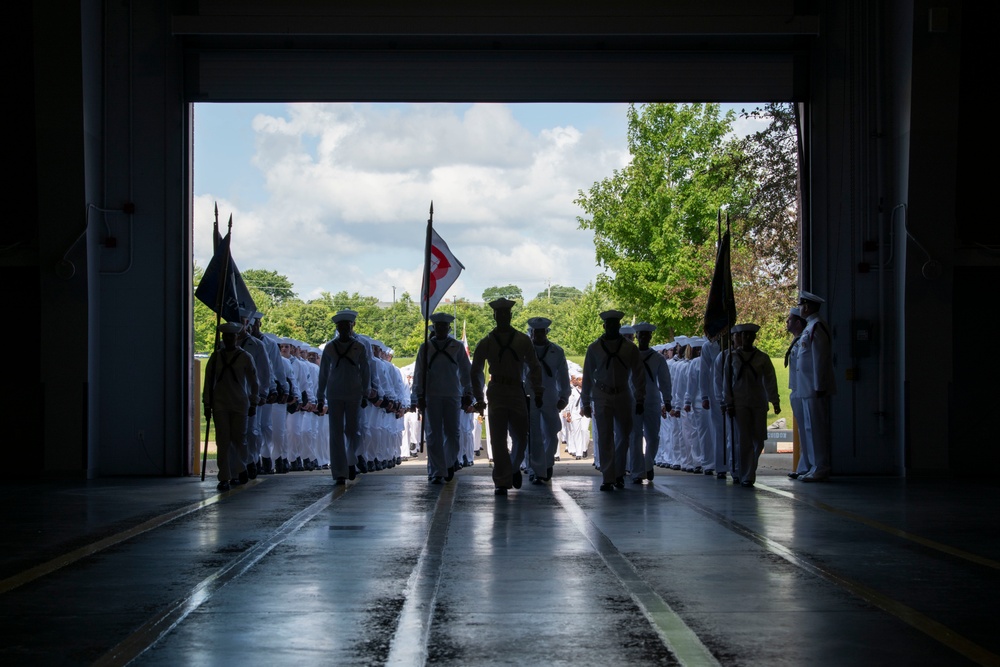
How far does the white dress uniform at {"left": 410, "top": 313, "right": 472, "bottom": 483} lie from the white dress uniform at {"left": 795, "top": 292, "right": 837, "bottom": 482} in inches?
178

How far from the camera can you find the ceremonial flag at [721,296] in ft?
58.9

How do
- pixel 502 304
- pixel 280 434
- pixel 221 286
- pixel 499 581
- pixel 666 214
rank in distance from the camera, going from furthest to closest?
pixel 666 214
pixel 280 434
pixel 221 286
pixel 502 304
pixel 499 581

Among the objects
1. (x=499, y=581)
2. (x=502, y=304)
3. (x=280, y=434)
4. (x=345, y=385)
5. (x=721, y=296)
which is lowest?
(x=499, y=581)

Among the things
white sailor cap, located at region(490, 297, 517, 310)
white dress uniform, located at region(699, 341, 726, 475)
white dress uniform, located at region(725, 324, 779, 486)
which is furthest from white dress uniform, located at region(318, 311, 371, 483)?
white dress uniform, located at region(699, 341, 726, 475)

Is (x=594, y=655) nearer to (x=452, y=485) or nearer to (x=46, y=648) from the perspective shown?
(x=46, y=648)

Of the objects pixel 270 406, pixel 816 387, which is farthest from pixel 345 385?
pixel 816 387

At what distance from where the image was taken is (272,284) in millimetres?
71062

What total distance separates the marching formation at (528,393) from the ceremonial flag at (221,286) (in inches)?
9.3

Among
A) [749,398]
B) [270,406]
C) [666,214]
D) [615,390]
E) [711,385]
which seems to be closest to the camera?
[615,390]

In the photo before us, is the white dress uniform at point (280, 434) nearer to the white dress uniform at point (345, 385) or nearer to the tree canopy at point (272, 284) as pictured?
the white dress uniform at point (345, 385)

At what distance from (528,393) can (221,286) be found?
4.40m

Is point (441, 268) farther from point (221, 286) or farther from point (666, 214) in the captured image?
point (666, 214)

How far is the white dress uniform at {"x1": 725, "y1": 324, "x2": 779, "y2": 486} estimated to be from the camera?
1599 centimetres

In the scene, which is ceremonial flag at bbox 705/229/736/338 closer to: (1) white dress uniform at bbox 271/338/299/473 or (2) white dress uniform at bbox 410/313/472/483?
(2) white dress uniform at bbox 410/313/472/483
